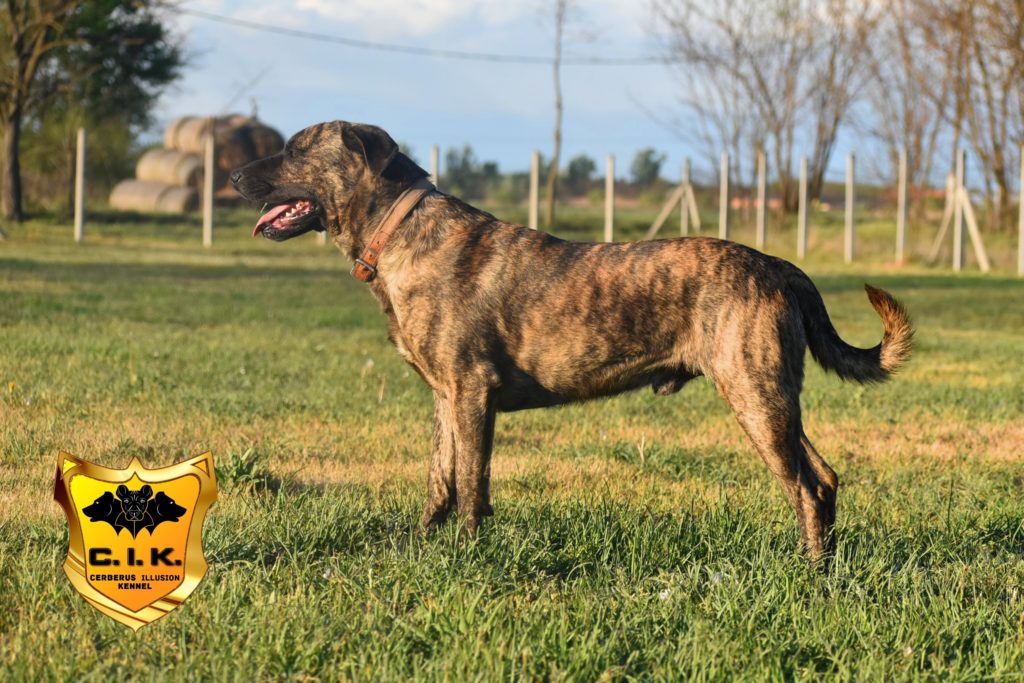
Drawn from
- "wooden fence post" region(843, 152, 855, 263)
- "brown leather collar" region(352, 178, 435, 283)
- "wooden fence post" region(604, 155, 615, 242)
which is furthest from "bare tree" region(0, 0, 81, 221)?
"brown leather collar" region(352, 178, 435, 283)

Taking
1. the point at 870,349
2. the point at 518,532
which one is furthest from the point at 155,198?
the point at 518,532

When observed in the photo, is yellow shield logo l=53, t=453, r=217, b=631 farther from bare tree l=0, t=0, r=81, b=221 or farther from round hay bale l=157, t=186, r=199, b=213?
round hay bale l=157, t=186, r=199, b=213

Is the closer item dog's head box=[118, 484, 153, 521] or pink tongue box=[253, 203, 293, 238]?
dog's head box=[118, 484, 153, 521]

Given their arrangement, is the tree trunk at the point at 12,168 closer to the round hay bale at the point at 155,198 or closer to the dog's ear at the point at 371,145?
the round hay bale at the point at 155,198

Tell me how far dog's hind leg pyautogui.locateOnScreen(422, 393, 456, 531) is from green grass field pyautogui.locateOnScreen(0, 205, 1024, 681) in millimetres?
161

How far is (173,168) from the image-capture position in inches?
1447

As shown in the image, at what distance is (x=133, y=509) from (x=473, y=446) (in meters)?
1.67

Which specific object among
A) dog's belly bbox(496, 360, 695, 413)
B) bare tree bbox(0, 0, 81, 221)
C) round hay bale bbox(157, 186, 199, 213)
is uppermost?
bare tree bbox(0, 0, 81, 221)

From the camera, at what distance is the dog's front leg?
4891 mm

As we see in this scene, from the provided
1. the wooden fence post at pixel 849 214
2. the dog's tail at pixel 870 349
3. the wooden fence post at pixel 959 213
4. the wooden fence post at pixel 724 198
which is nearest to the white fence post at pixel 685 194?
the wooden fence post at pixel 724 198

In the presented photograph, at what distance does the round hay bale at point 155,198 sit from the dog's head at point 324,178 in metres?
31.6

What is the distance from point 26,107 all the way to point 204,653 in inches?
1281

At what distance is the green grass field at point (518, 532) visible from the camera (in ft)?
11.5

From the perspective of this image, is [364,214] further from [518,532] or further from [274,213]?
[518,532]
